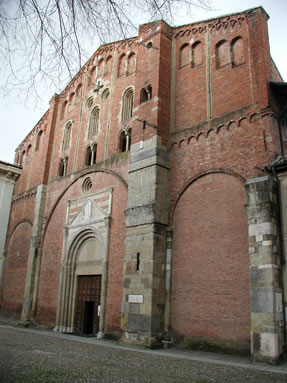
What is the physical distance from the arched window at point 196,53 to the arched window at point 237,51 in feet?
4.88

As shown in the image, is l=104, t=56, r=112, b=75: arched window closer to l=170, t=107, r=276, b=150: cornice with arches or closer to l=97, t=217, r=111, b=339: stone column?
l=170, t=107, r=276, b=150: cornice with arches

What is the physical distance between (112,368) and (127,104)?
12302 millimetres

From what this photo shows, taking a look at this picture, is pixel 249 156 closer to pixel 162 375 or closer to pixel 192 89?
pixel 192 89

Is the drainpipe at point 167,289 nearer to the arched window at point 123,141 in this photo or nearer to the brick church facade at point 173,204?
the brick church facade at point 173,204

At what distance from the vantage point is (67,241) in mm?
17328

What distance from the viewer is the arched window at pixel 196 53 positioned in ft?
48.7

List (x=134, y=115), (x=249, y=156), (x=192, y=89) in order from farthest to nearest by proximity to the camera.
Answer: (x=134, y=115)
(x=192, y=89)
(x=249, y=156)

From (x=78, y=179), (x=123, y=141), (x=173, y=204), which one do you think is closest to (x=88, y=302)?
(x=78, y=179)

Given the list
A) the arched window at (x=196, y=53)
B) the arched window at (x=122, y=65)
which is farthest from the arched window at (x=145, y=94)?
the arched window at (x=122, y=65)

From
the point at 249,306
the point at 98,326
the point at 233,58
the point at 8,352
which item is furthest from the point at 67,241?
the point at 233,58

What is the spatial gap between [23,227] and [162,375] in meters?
16.3

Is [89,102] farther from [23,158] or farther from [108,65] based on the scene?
[23,158]

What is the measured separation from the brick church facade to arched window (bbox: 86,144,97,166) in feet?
0.21

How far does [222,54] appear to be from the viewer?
1402 centimetres
